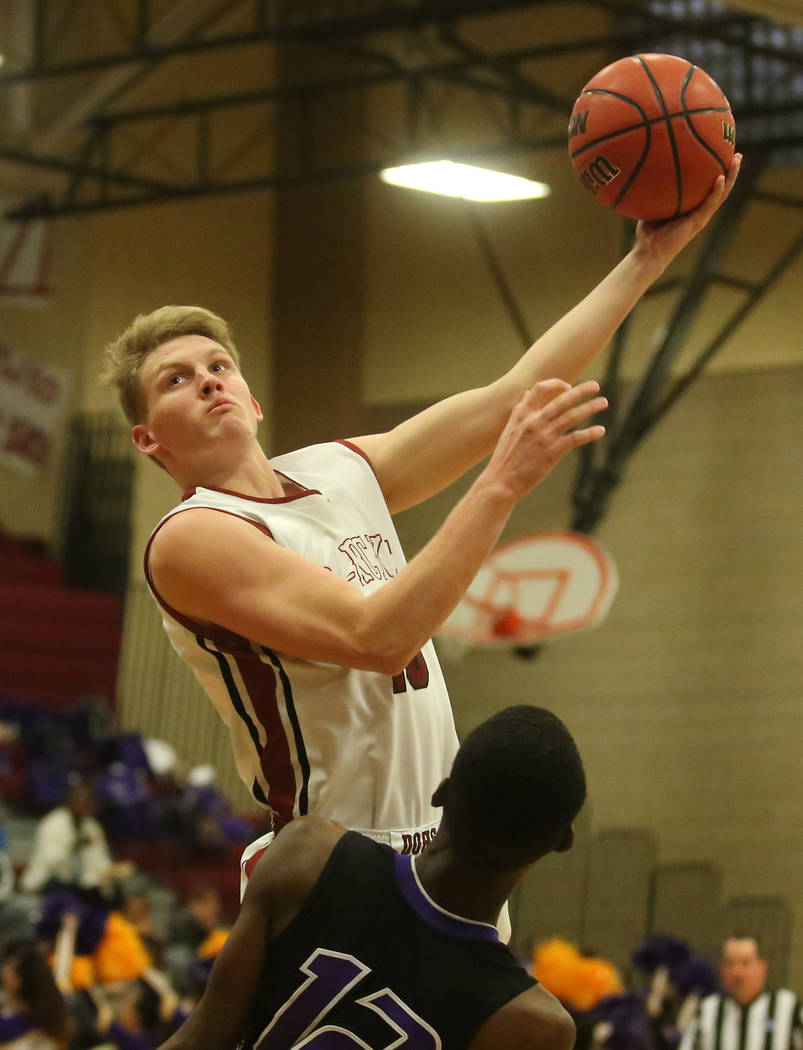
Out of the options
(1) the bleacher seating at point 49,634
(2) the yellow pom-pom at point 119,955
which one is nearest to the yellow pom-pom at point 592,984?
(2) the yellow pom-pom at point 119,955

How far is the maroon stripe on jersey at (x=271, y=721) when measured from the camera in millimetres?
2861

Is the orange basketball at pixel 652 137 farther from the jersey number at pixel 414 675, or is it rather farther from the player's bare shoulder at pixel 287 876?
the player's bare shoulder at pixel 287 876

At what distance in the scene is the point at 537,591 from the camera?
12516 mm

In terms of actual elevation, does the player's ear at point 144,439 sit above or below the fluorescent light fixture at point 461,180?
below

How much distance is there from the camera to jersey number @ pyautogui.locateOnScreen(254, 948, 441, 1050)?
237 centimetres

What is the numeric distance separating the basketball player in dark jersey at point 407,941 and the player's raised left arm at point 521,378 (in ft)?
2.97

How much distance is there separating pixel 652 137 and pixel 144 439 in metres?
1.06

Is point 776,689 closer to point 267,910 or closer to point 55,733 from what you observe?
point 55,733

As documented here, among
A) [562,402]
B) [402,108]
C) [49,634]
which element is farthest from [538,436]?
[402,108]

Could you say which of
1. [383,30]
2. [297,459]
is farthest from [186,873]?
[297,459]

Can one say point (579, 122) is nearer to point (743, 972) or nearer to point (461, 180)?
point (743, 972)

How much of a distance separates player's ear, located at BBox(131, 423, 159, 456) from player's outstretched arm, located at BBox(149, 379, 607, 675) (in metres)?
0.29

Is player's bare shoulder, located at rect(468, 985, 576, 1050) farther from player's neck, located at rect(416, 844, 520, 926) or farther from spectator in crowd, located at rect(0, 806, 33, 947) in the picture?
spectator in crowd, located at rect(0, 806, 33, 947)

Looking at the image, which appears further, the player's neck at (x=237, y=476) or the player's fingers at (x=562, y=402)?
the player's neck at (x=237, y=476)
